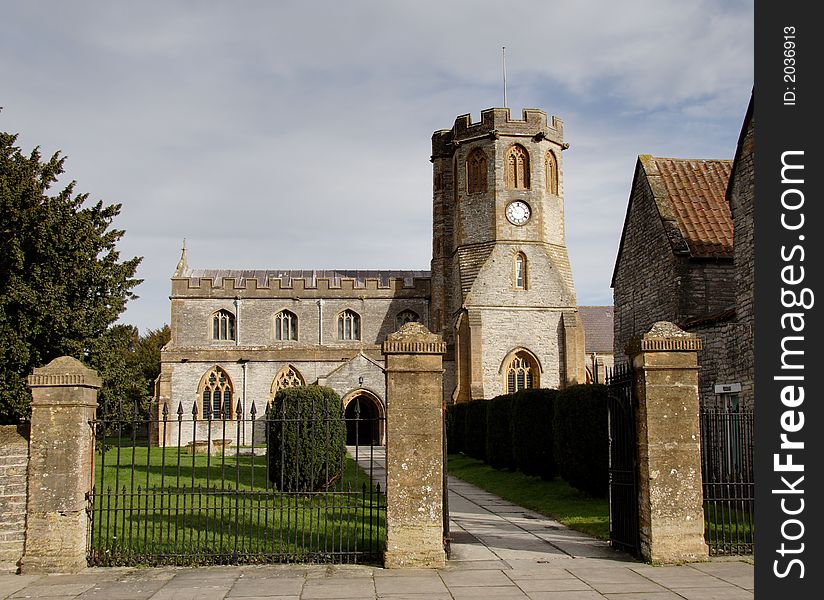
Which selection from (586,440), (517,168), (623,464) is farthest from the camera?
(517,168)

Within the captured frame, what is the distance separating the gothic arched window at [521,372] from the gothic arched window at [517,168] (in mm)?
7910

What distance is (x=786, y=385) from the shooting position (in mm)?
7305

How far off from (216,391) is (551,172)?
2038cm

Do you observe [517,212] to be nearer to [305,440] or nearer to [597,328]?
[597,328]

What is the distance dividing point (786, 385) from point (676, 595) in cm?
230

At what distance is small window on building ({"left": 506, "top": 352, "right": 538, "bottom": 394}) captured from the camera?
36.4 m

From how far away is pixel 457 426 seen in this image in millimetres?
30938

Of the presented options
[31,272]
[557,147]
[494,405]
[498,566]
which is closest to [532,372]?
[557,147]

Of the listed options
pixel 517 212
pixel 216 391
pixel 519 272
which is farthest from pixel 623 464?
pixel 216 391

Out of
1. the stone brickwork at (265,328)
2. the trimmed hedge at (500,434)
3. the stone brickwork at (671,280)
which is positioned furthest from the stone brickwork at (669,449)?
Result: the stone brickwork at (265,328)

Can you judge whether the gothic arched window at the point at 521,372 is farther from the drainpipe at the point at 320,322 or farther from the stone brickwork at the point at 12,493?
the stone brickwork at the point at 12,493

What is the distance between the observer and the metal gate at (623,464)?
9.84m

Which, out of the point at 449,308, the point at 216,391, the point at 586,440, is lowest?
the point at 586,440

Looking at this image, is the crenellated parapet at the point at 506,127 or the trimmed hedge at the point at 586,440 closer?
the trimmed hedge at the point at 586,440
